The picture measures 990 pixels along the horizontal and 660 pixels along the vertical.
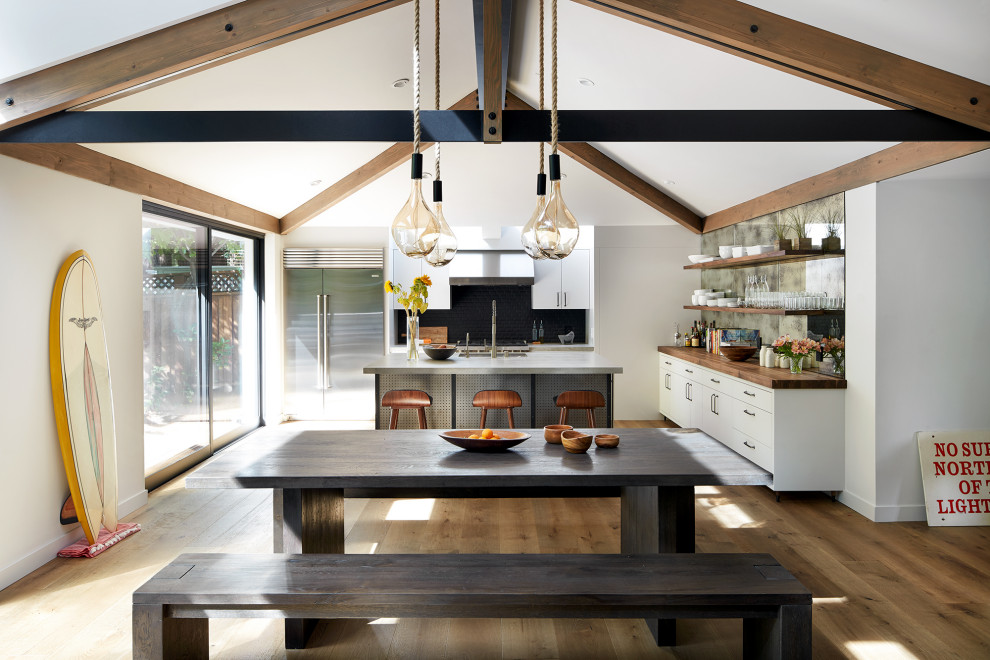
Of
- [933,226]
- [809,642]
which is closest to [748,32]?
[933,226]

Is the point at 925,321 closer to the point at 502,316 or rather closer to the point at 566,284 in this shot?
the point at 566,284

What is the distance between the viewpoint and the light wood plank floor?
285 cm

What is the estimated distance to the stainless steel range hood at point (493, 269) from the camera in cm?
805

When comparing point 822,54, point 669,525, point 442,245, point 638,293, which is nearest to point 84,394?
point 442,245

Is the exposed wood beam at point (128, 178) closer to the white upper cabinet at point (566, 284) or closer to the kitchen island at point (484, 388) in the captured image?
the kitchen island at point (484, 388)

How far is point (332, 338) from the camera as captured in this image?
7.91 m

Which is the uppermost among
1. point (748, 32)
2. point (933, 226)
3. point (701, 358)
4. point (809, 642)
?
point (748, 32)

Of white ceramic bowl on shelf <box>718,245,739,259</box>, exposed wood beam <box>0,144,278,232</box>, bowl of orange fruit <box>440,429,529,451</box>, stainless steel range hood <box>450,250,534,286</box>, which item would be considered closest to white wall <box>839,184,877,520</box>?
white ceramic bowl on shelf <box>718,245,739,259</box>

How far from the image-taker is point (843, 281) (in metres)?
4.84

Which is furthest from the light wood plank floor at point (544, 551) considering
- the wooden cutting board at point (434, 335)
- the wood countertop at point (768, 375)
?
the wooden cutting board at point (434, 335)

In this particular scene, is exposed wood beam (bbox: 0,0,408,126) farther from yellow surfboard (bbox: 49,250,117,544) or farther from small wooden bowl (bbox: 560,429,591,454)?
small wooden bowl (bbox: 560,429,591,454)

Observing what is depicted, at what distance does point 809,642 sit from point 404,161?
18.5 feet

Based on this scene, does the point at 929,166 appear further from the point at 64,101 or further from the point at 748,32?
the point at 64,101

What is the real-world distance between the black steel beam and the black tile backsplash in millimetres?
5123
